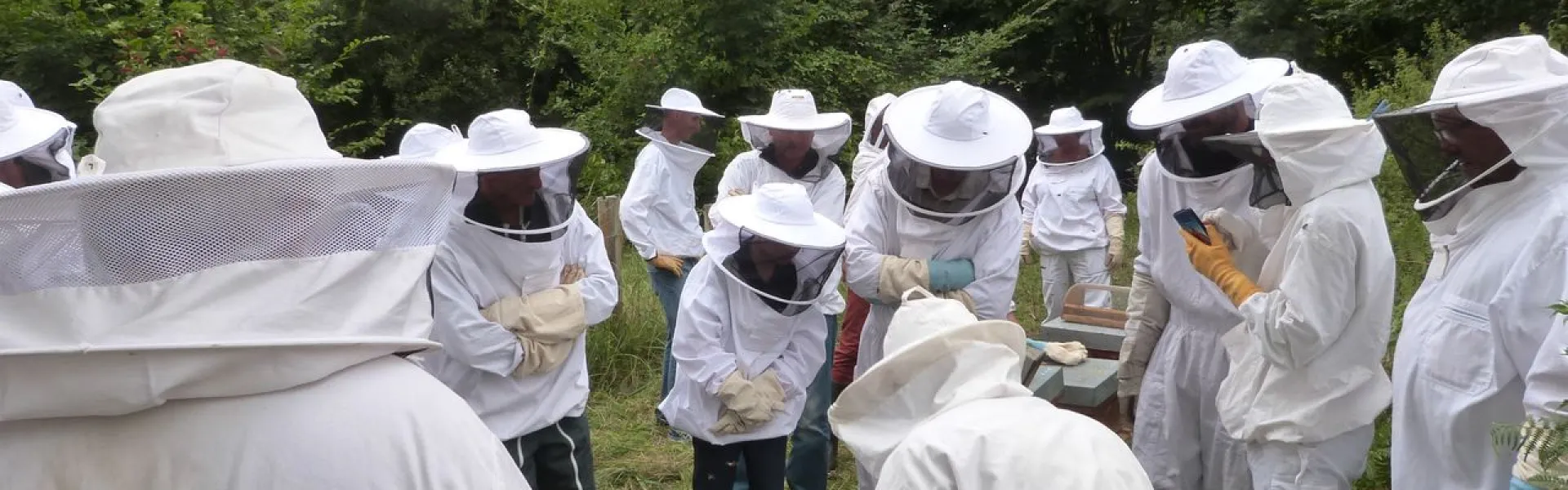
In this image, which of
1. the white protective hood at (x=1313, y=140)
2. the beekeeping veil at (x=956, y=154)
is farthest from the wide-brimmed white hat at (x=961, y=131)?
the white protective hood at (x=1313, y=140)

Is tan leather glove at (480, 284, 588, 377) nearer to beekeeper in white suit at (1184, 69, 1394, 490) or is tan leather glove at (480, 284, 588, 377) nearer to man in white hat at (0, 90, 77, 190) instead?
beekeeper in white suit at (1184, 69, 1394, 490)

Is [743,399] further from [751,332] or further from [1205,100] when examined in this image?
[1205,100]

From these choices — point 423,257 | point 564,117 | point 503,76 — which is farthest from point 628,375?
point 503,76

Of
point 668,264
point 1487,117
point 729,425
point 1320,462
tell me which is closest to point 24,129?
point 668,264

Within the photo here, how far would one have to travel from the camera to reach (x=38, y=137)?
4535mm

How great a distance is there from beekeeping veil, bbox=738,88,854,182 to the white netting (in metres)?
4.85

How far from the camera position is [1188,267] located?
13.3 feet

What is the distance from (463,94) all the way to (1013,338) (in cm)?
1352

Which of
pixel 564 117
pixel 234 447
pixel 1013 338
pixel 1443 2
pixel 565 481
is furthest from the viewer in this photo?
pixel 564 117

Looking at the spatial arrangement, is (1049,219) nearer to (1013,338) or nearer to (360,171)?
(1013,338)

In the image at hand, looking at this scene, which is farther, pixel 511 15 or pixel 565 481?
pixel 511 15

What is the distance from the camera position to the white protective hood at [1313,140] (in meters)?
3.16

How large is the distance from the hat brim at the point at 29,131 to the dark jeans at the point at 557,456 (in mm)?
2462

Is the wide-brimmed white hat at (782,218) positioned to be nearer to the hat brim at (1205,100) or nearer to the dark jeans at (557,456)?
the dark jeans at (557,456)
